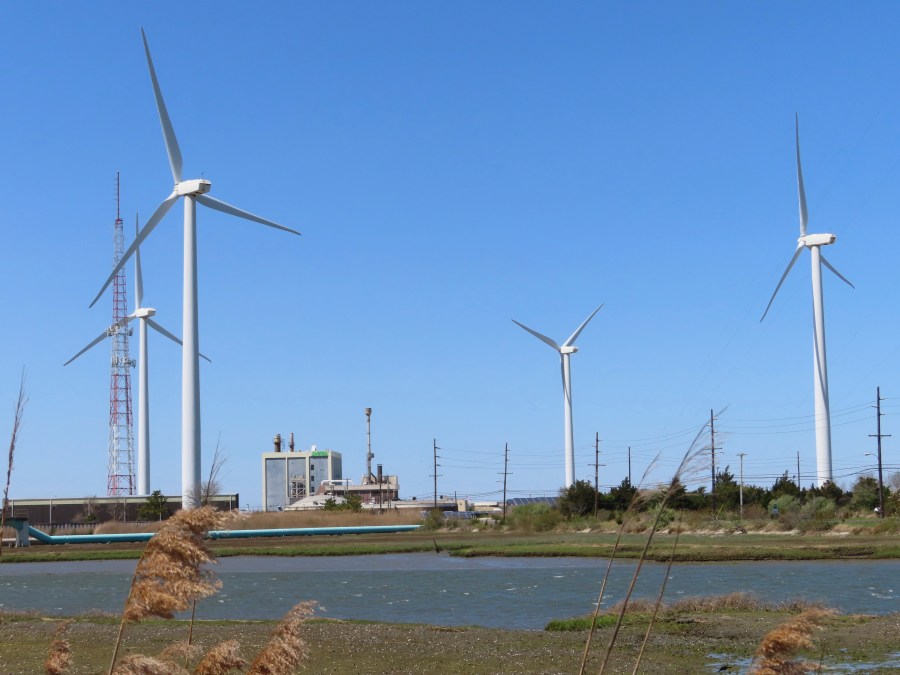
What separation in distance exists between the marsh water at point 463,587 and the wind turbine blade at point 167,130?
25303 mm

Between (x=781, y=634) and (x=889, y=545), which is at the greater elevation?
(x=781, y=634)

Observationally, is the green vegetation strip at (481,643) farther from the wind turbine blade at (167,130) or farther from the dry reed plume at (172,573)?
the wind turbine blade at (167,130)

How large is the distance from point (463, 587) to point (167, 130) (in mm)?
38394

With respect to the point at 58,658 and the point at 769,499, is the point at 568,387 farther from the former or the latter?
the point at 58,658

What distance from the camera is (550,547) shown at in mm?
55312

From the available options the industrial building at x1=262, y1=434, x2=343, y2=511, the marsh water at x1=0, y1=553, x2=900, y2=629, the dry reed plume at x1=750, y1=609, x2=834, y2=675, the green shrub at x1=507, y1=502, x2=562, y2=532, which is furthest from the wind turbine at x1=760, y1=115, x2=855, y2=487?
the industrial building at x1=262, y1=434, x2=343, y2=511

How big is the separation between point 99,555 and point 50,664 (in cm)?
5990

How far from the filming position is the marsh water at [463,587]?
29562 mm

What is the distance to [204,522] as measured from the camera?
6223 millimetres

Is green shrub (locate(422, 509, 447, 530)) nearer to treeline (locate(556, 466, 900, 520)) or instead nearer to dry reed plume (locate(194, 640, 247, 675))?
treeline (locate(556, 466, 900, 520))

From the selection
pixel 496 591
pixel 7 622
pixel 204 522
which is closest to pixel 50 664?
pixel 204 522

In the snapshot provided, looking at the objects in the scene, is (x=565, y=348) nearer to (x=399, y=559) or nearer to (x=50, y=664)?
(x=399, y=559)

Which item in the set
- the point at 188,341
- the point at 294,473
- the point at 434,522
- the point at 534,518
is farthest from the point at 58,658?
the point at 294,473

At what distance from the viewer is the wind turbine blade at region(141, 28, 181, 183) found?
61.7 meters
